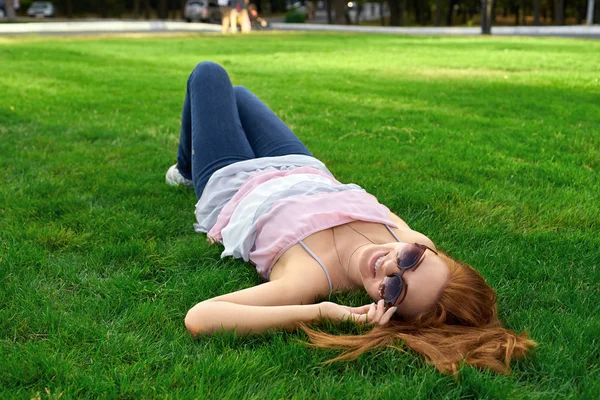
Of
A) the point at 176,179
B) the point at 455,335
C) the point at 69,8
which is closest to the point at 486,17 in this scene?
the point at 176,179

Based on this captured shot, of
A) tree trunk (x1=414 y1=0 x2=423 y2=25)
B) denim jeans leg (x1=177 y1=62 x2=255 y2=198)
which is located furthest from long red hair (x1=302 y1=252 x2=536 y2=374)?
tree trunk (x1=414 y1=0 x2=423 y2=25)

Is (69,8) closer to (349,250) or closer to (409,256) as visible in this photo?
(349,250)

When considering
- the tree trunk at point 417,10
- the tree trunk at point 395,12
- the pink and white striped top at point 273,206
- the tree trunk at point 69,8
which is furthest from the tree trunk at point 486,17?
the tree trunk at point 69,8

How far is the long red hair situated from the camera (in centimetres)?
272

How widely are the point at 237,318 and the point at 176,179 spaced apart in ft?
8.42

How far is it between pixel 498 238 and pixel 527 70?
1034 centimetres

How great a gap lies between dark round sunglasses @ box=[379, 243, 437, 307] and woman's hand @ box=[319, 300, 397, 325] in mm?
61

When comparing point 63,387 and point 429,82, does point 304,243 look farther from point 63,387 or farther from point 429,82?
point 429,82

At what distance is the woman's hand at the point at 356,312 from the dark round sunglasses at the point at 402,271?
61 millimetres

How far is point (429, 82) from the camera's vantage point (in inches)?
463

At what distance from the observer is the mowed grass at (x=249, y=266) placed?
2.65 m

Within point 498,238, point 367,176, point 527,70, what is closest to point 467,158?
point 367,176

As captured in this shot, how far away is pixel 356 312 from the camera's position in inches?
121

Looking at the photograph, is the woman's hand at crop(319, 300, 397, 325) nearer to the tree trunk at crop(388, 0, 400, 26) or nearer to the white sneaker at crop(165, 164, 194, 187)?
the white sneaker at crop(165, 164, 194, 187)
